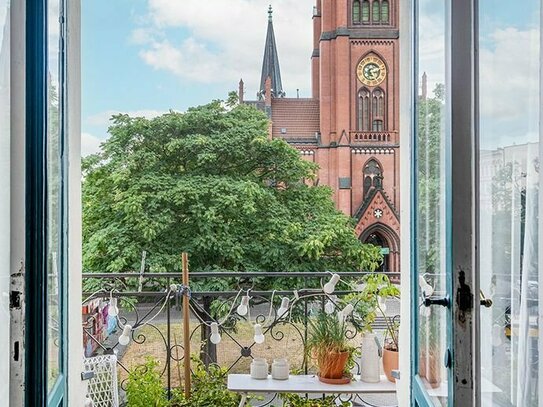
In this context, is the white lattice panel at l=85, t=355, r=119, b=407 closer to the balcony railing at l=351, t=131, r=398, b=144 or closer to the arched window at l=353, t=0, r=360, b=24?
the balcony railing at l=351, t=131, r=398, b=144

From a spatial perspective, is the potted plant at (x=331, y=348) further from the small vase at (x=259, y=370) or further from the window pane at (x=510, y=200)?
the window pane at (x=510, y=200)

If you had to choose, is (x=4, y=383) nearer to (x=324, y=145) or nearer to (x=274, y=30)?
(x=274, y=30)

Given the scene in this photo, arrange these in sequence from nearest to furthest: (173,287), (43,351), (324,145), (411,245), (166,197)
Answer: (43,351)
(411,245)
(173,287)
(166,197)
(324,145)

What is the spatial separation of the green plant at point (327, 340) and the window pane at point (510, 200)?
1039 mm

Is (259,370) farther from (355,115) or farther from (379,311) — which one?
(355,115)

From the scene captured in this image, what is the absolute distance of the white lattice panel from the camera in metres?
2.15

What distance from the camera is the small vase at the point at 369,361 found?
191cm

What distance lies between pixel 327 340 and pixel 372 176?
6.92 metres

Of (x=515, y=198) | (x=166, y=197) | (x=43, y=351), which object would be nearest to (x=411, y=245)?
(x=515, y=198)

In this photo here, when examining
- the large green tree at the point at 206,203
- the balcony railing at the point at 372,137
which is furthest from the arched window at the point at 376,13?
the large green tree at the point at 206,203

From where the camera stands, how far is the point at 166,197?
16.5 ft

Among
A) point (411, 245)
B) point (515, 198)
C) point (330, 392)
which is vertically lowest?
point (330, 392)

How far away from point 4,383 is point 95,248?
441 cm

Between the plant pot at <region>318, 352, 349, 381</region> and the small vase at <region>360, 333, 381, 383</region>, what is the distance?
10 cm
